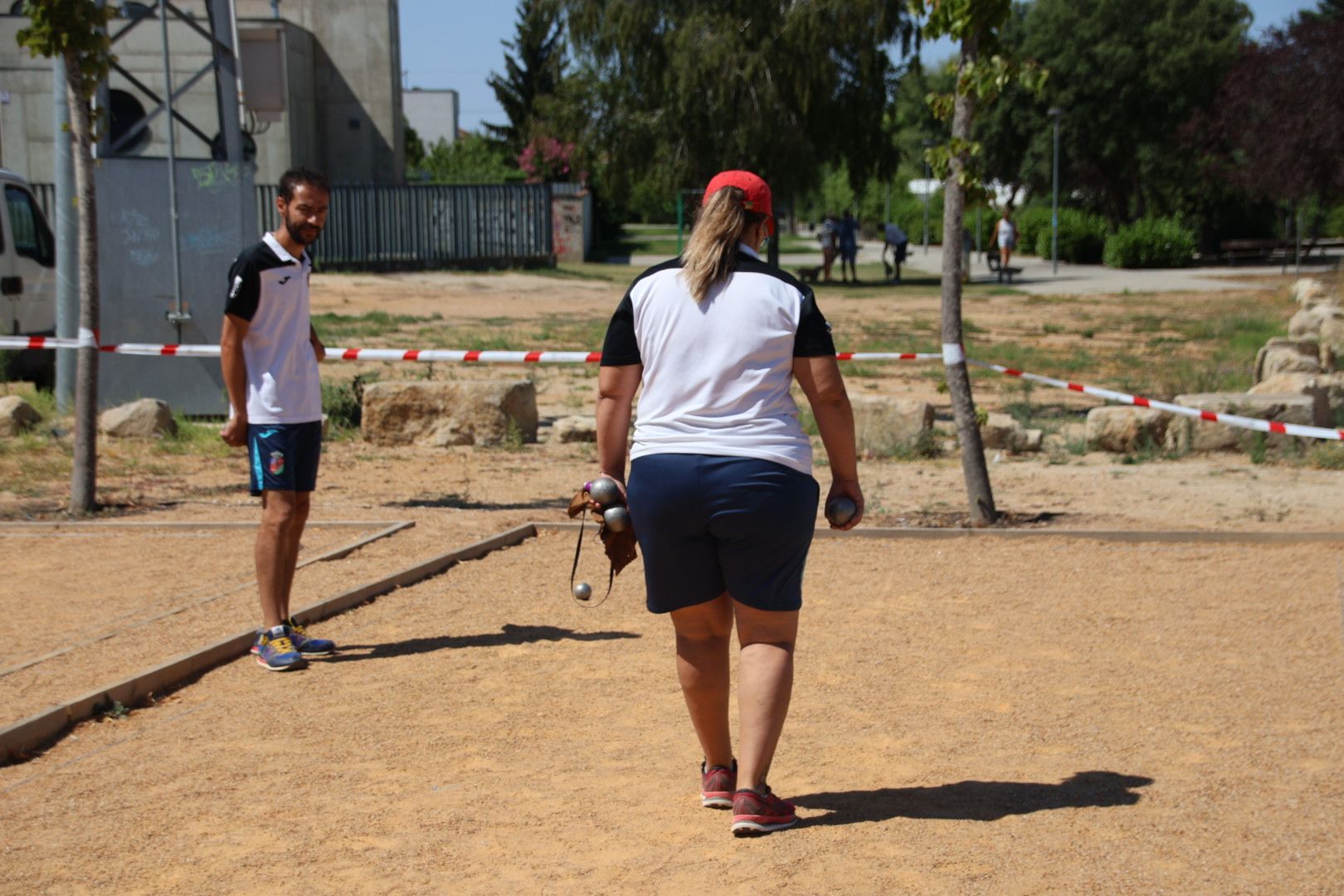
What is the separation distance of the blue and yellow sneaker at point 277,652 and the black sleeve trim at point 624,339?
98.5 inches

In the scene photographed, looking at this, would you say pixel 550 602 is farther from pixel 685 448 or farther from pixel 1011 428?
pixel 1011 428

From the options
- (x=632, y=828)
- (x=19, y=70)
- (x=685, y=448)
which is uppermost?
(x=19, y=70)

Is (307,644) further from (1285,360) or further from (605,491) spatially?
(1285,360)

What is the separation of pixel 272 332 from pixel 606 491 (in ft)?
7.80

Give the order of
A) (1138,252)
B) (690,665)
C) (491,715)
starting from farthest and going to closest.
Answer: (1138,252) < (491,715) < (690,665)

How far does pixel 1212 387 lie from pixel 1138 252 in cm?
3045

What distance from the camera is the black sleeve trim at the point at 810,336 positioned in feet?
12.7

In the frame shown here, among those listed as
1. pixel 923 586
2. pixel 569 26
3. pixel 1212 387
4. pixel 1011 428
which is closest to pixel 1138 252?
pixel 569 26

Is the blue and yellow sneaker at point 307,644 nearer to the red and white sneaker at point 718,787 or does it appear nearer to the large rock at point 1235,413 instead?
the red and white sneaker at point 718,787

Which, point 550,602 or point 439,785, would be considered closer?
point 439,785

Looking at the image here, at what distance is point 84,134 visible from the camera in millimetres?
8812

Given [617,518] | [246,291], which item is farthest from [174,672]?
[617,518]

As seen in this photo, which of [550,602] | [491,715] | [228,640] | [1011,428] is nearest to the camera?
[491,715]

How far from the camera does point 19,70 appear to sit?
107ft
